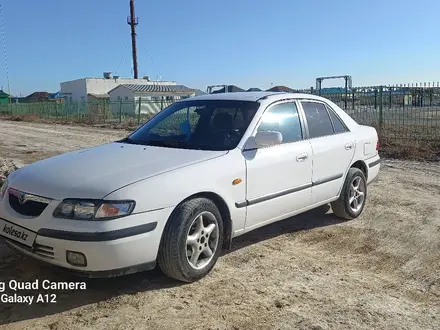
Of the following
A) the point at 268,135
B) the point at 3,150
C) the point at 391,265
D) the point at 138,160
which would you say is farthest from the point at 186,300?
the point at 3,150

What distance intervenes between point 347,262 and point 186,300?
1.65m

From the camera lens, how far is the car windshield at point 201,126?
436 centimetres

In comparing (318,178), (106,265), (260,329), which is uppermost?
(318,178)

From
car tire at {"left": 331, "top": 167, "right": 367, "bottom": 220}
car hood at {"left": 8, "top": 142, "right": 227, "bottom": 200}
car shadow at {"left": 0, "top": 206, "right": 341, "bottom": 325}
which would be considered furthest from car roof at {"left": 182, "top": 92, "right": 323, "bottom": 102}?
car shadow at {"left": 0, "top": 206, "right": 341, "bottom": 325}

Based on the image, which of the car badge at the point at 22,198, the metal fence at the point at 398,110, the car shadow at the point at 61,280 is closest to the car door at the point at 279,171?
the car shadow at the point at 61,280

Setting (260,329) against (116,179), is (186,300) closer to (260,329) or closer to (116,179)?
(260,329)

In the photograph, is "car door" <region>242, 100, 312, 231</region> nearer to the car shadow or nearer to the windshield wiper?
the windshield wiper

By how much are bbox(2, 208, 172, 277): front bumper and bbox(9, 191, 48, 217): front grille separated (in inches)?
4.4

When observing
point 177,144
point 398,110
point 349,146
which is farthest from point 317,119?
point 398,110

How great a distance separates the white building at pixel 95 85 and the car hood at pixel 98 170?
193 ft

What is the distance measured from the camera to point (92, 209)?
3.29 meters

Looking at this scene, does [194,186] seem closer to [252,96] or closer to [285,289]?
[285,289]

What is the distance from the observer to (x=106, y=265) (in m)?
3.30

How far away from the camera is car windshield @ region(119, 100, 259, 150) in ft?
14.3
